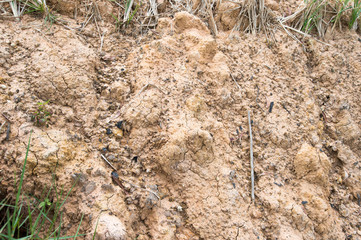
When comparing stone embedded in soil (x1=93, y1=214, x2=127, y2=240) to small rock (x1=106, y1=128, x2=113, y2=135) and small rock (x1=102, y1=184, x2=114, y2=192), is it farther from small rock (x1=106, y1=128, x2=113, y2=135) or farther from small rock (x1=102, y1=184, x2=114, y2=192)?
small rock (x1=106, y1=128, x2=113, y2=135)

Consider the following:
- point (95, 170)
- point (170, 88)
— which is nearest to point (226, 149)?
point (170, 88)

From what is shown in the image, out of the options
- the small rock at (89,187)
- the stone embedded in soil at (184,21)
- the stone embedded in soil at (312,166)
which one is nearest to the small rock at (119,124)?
the small rock at (89,187)

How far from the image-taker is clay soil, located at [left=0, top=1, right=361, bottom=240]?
1557 millimetres

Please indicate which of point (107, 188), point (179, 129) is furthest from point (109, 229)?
point (179, 129)

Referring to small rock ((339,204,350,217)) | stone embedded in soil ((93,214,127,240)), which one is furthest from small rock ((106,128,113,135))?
small rock ((339,204,350,217))

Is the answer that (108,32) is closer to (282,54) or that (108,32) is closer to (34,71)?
(34,71)

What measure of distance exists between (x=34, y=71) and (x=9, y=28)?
1.55ft

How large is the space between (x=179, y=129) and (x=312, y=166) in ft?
3.60

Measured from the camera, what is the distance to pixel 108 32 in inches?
92.1

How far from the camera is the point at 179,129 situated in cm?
185

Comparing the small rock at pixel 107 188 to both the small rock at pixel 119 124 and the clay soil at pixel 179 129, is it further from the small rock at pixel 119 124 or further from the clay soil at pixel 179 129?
the small rock at pixel 119 124

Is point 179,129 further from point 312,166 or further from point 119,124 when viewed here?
point 312,166

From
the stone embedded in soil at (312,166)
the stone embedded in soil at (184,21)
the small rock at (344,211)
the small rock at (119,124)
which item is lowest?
the small rock at (344,211)

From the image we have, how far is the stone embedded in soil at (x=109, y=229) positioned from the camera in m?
1.36
